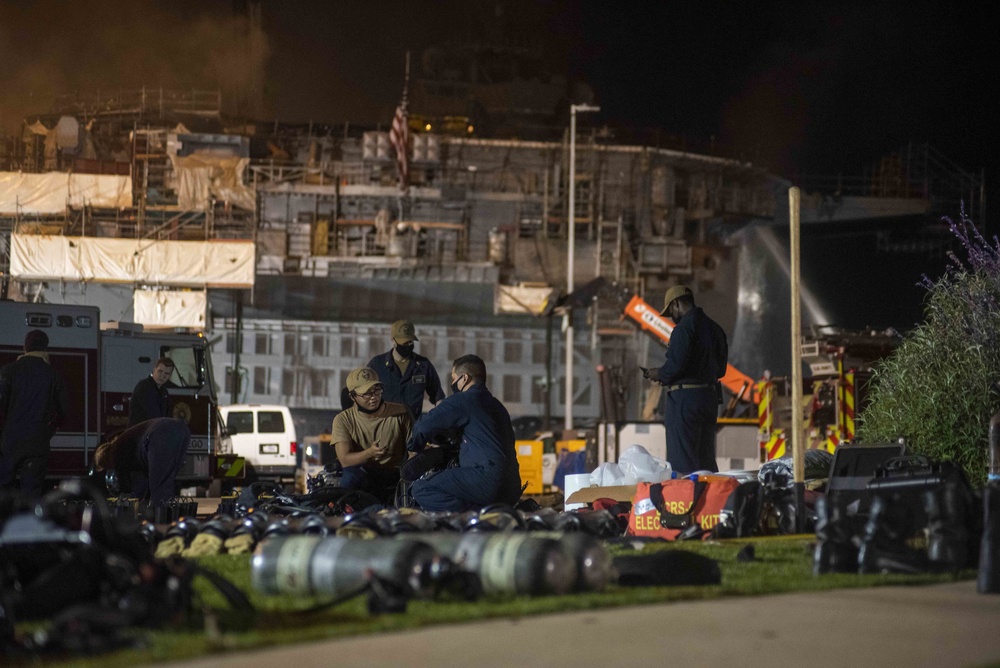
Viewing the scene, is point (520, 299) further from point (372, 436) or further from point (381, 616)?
point (381, 616)

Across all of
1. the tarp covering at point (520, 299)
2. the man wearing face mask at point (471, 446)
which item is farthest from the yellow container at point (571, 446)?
the tarp covering at point (520, 299)

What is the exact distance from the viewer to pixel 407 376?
12117 mm

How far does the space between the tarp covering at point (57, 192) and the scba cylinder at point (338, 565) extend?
55836mm

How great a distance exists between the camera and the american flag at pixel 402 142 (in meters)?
51.2

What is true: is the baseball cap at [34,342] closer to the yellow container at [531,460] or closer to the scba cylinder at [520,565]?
the scba cylinder at [520,565]

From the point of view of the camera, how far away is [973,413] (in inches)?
398

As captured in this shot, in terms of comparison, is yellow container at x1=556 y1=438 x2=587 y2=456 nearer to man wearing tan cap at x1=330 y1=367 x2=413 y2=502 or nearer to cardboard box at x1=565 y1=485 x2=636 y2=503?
cardboard box at x1=565 y1=485 x2=636 y2=503

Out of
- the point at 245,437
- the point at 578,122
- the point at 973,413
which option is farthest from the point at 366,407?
the point at 578,122

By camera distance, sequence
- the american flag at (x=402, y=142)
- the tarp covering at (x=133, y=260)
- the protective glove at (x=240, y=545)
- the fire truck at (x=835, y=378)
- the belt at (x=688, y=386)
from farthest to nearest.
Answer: the tarp covering at (x=133, y=260) < the american flag at (x=402, y=142) < the fire truck at (x=835, y=378) < the belt at (x=688, y=386) < the protective glove at (x=240, y=545)

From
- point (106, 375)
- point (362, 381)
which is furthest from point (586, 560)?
point (106, 375)

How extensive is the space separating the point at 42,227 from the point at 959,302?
53.4m

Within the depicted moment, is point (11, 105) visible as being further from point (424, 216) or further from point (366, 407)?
point (366, 407)

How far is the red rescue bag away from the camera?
9828 millimetres

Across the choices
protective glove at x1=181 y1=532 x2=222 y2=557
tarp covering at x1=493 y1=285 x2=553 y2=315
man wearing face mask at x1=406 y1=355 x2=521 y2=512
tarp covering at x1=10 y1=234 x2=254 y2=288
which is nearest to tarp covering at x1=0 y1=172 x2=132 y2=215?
tarp covering at x1=10 y1=234 x2=254 y2=288
